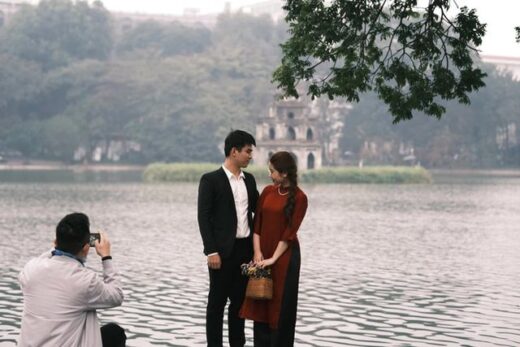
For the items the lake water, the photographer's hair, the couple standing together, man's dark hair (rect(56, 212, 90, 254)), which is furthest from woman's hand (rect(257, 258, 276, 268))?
the lake water

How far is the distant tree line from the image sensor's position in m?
96.0

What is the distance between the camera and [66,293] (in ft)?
23.3

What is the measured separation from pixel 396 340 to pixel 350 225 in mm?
21675

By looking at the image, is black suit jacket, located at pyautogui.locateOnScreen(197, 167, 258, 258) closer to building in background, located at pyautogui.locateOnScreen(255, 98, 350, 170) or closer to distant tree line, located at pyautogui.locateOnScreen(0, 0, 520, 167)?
building in background, located at pyautogui.locateOnScreen(255, 98, 350, 170)

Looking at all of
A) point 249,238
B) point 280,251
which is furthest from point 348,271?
point 280,251

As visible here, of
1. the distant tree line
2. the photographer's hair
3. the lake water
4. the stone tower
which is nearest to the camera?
the photographer's hair

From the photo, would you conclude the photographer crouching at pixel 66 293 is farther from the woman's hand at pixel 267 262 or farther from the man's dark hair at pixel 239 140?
the man's dark hair at pixel 239 140

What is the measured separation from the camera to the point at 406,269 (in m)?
20.1

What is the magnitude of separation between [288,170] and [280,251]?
0.63 meters

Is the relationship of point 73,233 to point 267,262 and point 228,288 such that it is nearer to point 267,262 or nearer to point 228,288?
point 267,262

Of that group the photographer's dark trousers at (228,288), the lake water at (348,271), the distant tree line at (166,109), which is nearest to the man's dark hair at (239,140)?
the photographer's dark trousers at (228,288)

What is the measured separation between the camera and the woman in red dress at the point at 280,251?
9.05 meters

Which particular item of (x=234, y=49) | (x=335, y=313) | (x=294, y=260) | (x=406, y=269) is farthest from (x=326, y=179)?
(x=294, y=260)

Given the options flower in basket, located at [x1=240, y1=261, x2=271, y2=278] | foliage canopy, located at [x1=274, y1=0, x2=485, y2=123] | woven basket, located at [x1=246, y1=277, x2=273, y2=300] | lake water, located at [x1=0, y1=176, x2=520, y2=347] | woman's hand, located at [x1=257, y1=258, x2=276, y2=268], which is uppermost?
foliage canopy, located at [x1=274, y1=0, x2=485, y2=123]
